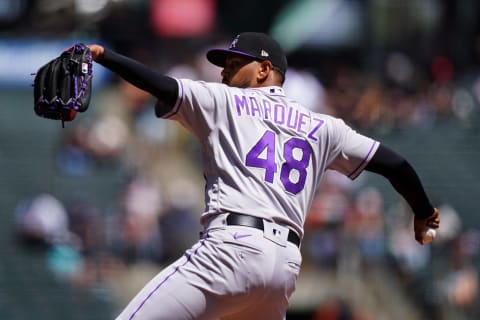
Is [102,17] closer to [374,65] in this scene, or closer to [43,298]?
[374,65]

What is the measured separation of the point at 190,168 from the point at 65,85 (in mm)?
8121

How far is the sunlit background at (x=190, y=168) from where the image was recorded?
35.3 feet

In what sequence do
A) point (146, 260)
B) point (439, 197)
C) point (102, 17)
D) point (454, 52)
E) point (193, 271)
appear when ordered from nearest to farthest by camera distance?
point (193, 271) < point (146, 260) < point (439, 197) < point (102, 17) < point (454, 52)

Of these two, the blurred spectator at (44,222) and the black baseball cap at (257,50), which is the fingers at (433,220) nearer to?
the black baseball cap at (257,50)

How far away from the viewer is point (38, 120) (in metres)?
13.5

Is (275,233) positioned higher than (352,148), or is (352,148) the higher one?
(352,148)

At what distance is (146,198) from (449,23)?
7.69 metres

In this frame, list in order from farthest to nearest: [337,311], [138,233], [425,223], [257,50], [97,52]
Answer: [138,233], [337,311], [425,223], [257,50], [97,52]

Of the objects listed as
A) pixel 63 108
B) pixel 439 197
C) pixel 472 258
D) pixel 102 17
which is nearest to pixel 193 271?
pixel 63 108

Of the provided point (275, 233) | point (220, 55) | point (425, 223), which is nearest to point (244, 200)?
point (275, 233)

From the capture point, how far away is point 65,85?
14.7ft

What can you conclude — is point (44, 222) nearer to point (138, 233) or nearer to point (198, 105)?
point (138, 233)

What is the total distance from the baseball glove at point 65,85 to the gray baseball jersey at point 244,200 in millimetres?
364

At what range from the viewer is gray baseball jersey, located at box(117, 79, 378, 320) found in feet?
14.1
